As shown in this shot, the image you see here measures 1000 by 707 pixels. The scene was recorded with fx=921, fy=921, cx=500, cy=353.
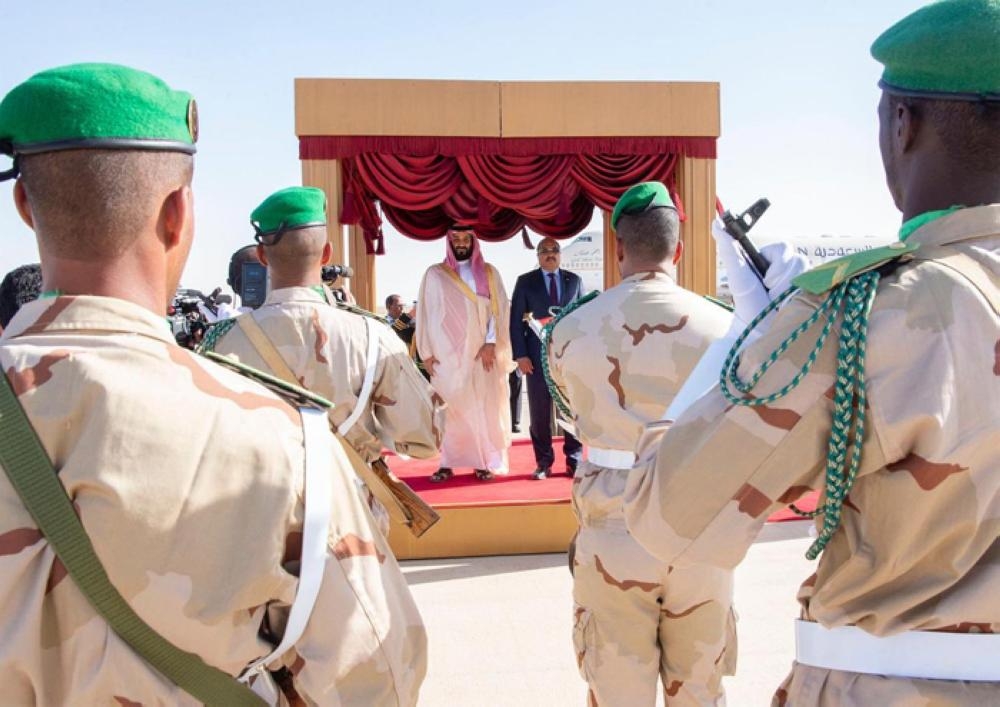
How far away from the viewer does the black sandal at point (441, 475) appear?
6632 millimetres

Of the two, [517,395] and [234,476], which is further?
[517,395]

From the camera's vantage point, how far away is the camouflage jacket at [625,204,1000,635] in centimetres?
116

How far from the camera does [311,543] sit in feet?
3.53

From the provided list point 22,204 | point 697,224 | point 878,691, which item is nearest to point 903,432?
point 878,691

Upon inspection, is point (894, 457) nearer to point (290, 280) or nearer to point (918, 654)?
point (918, 654)

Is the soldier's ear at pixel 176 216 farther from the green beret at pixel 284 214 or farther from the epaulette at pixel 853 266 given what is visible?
the green beret at pixel 284 214

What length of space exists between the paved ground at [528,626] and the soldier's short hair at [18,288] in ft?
6.74

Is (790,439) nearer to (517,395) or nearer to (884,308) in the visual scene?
(884,308)

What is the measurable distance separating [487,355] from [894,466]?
5.61 meters

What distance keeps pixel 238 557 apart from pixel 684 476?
584mm

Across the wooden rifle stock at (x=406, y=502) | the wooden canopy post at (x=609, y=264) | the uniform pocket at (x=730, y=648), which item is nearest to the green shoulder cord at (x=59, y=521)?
the wooden rifle stock at (x=406, y=502)

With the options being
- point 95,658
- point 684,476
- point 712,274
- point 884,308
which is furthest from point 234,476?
point 712,274

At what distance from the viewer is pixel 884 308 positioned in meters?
1.18

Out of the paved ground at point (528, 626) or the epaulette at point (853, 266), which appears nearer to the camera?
the epaulette at point (853, 266)
